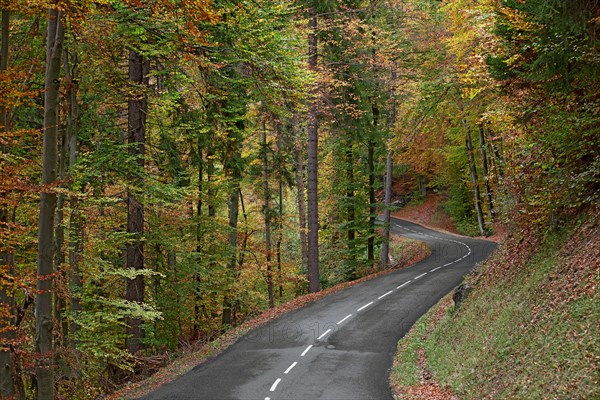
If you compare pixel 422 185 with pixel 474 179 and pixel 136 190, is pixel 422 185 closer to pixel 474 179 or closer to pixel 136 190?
pixel 474 179

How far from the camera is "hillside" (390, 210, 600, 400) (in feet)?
26.7

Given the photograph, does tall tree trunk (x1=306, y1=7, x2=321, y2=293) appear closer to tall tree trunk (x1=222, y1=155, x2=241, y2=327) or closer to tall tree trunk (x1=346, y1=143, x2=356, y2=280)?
tall tree trunk (x1=222, y1=155, x2=241, y2=327)

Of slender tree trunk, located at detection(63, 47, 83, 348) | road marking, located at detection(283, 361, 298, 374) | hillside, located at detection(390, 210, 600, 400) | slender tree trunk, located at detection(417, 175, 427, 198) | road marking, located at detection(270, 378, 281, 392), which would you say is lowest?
road marking, located at detection(270, 378, 281, 392)

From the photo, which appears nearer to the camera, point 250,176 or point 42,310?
point 42,310

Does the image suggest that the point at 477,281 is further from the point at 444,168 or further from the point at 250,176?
the point at 444,168

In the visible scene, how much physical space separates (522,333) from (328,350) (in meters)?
7.22

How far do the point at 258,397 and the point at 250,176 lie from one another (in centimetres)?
1480

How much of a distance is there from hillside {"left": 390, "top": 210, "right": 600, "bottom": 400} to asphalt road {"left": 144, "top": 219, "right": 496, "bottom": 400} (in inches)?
42.5

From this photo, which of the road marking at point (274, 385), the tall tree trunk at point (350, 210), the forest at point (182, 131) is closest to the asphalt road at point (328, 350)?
the road marking at point (274, 385)

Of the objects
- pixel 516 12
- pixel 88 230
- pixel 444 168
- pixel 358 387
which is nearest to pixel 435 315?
pixel 358 387

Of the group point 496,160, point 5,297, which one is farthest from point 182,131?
point 496,160

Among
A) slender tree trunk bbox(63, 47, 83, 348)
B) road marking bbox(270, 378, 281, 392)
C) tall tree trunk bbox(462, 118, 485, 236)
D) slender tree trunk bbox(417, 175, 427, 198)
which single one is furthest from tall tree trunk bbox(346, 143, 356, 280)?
slender tree trunk bbox(417, 175, 427, 198)

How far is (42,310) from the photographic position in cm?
862

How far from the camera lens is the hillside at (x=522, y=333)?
26.7 feet
